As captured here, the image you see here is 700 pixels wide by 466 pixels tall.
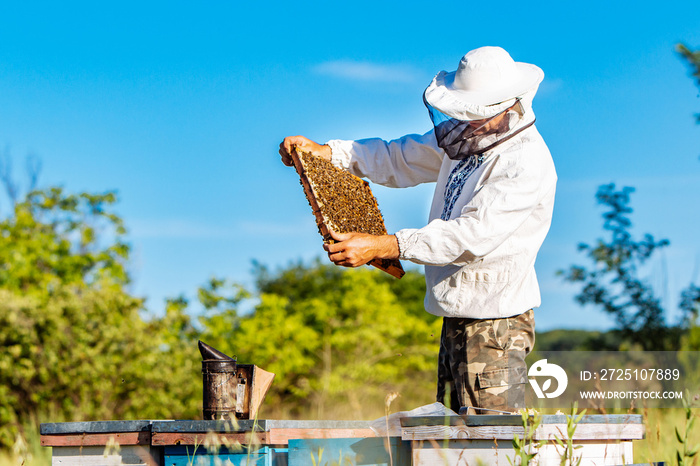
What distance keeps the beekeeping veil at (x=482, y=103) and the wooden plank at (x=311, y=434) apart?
4.55ft

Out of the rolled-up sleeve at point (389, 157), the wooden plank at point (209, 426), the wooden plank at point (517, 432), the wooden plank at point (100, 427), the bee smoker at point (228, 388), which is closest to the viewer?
the wooden plank at point (517, 432)

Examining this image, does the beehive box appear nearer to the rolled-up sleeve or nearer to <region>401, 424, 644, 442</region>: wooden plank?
the rolled-up sleeve

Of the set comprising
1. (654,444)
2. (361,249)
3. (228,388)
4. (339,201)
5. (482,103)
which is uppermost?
(482,103)

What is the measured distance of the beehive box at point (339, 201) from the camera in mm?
3426

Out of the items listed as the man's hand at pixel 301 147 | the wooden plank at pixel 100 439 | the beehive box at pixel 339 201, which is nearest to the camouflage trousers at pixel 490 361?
the beehive box at pixel 339 201

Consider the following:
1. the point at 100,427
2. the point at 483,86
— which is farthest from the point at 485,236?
the point at 100,427

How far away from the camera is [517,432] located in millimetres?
2613

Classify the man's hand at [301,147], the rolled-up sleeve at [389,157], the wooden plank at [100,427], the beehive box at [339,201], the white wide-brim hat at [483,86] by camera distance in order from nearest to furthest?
the wooden plank at [100,427], the white wide-brim hat at [483,86], the beehive box at [339,201], the man's hand at [301,147], the rolled-up sleeve at [389,157]

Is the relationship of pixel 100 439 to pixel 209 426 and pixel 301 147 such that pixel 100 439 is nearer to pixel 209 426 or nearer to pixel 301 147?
pixel 209 426

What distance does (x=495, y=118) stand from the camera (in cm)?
337

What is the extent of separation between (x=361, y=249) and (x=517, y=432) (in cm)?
102

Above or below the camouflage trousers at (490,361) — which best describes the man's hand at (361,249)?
above

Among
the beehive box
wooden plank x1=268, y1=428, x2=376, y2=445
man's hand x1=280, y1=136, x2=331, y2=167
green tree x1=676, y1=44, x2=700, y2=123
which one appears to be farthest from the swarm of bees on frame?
green tree x1=676, y1=44, x2=700, y2=123

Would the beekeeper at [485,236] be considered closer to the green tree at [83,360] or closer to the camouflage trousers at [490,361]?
the camouflage trousers at [490,361]
